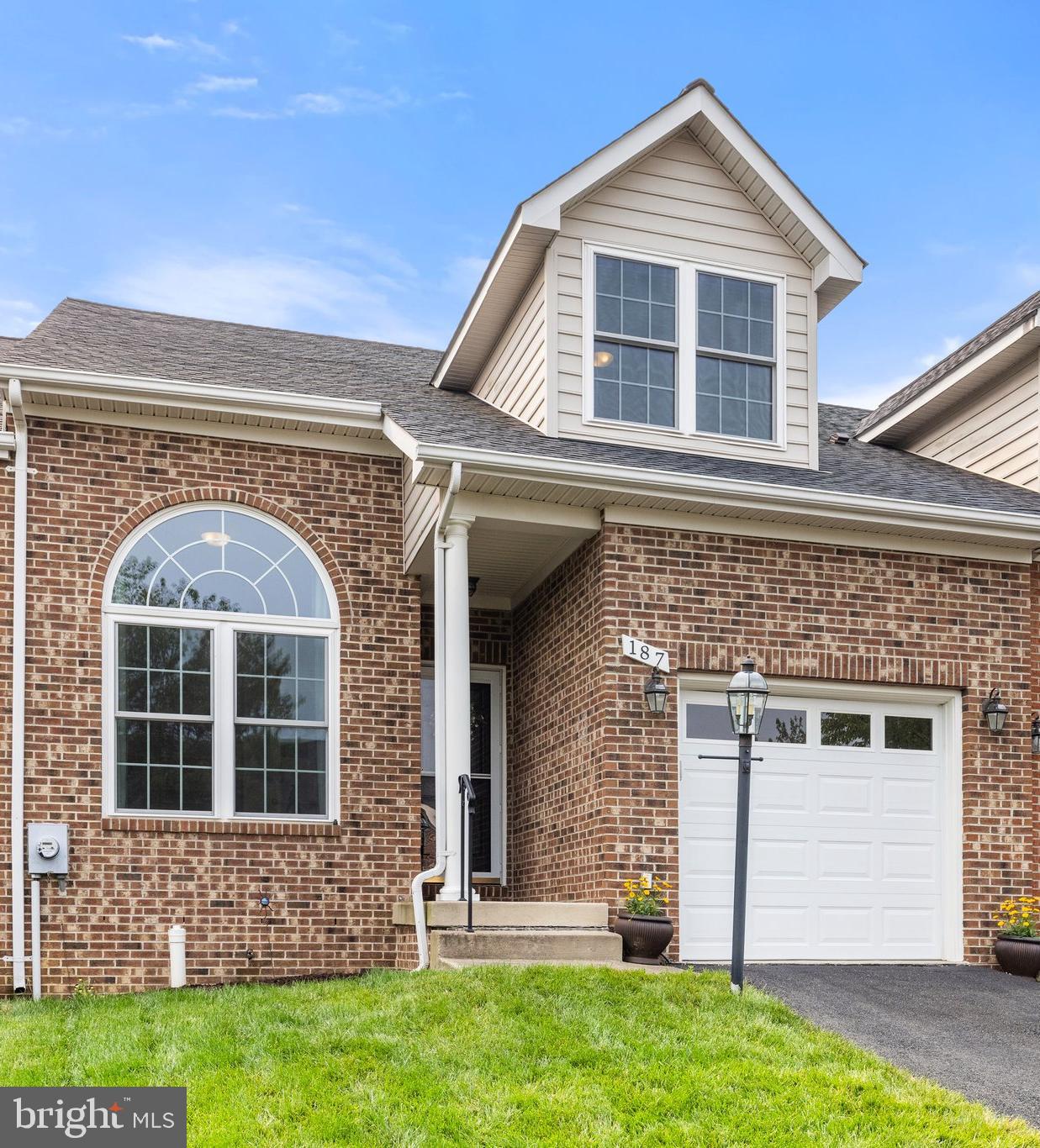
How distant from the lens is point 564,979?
27.0ft

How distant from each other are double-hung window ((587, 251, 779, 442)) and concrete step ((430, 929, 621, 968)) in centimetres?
432

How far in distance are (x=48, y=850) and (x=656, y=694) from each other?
15.3 feet

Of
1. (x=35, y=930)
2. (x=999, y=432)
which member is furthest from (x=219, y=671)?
(x=999, y=432)

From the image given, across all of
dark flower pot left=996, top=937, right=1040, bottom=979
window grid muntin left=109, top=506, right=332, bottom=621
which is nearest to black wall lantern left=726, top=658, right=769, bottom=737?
dark flower pot left=996, top=937, right=1040, bottom=979

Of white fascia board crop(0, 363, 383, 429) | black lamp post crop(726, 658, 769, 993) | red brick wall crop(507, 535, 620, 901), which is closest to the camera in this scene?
black lamp post crop(726, 658, 769, 993)

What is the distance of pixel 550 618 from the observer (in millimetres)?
12039

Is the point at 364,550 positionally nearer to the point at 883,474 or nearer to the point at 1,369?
the point at 1,369

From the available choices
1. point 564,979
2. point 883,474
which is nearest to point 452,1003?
point 564,979

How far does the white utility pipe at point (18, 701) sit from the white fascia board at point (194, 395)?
0.19 metres

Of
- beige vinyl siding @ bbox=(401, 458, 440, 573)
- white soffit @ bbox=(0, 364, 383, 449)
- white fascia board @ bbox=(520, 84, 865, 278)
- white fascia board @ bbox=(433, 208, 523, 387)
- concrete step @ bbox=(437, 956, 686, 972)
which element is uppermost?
white fascia board @ bbox=(520, 84, 865, 278)

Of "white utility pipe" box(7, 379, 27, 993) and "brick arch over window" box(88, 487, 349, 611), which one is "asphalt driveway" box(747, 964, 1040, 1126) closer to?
"brick arch over window" box(88, 487, 349, 611)

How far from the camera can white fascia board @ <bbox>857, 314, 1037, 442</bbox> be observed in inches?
488

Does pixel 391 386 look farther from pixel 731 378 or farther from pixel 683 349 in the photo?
pixel 731 378

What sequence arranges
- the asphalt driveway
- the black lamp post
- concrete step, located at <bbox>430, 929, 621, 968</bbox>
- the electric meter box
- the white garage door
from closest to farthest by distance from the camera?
the asphalt driveway
the black lamp post
concrete step, located at <bbox>430, 929, 621, 968</bbox>
the electric meter box
the white garage door
